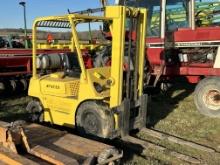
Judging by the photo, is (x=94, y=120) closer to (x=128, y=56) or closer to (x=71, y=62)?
(x=128, y=56)

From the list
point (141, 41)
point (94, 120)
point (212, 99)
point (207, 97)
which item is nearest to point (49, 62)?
point (141, 41)

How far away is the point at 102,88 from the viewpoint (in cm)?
621

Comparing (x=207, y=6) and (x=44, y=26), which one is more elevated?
(x=207, y=6)

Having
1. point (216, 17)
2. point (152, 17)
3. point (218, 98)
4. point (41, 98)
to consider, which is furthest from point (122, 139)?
point (216, 17)

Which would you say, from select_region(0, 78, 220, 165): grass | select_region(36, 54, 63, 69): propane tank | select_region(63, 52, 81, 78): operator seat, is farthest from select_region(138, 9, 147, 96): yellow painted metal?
select_region(36, 54, 63, 69): propane tank

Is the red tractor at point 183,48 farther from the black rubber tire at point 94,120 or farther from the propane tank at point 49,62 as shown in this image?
the black rubber tire at point 94,120

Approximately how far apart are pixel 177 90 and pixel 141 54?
484 cm

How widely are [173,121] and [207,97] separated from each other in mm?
1163

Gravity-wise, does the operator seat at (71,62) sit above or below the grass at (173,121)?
above

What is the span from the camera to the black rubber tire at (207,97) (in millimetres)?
8374

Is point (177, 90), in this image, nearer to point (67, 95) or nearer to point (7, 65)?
point (7, 65)

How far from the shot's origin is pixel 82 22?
656cm

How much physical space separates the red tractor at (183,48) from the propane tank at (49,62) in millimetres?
2058

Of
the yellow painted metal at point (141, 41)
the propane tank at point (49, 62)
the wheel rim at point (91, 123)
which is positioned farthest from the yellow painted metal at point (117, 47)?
the propane tank at point (49, 62)
